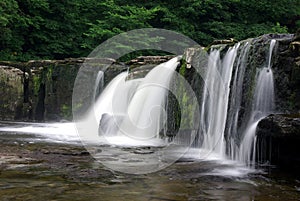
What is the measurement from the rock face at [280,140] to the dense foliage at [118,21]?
12141 mm

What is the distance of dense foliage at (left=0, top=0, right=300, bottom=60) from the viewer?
16.9 meters

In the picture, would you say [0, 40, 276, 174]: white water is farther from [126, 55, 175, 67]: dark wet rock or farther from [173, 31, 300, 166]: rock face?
[126, 55, 175, 67]: dark wet rock

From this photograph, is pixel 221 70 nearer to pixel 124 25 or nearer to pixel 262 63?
pixel 262 63

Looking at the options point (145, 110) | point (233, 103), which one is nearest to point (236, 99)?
point (233, 103)

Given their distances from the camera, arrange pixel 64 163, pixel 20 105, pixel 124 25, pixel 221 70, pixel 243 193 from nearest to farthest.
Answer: pixel 243 193 < pixel 64 163 < pixel 221 70 < pixel 20 105 < pixel 124 25

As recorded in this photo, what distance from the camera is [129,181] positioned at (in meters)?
4.11

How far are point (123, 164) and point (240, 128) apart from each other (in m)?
2.22

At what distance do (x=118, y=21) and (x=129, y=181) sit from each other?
13986 millimetres

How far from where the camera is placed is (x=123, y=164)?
5.07 meters

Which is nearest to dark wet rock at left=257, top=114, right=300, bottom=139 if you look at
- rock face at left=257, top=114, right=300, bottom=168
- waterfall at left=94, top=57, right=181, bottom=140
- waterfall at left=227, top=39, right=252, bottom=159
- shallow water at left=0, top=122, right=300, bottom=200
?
rock face at left=257, top=114, right=300, bottom=168

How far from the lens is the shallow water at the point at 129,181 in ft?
11.7

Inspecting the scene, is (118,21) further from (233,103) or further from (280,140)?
(280,140)

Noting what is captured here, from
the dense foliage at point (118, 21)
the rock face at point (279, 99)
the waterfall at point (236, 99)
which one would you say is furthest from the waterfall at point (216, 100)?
the dense foliage at point (118, 21)

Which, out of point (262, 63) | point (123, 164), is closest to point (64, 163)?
point (123, 164)
